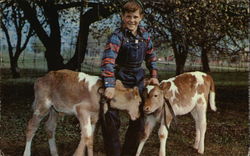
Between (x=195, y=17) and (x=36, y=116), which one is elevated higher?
(x=195, y=17)

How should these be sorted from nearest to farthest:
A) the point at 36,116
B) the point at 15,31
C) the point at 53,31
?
1. the point at 36,116
2. the point at 53,31
3. the point at 15,31

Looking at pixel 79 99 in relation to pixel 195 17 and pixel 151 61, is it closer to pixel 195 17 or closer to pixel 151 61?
pixel 151 61

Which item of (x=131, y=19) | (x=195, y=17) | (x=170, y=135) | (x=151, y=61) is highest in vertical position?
(x=195, y=17)

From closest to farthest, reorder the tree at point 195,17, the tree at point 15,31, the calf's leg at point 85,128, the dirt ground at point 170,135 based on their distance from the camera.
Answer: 1. the calf's leg at point 85,128
2. the dirt ground at point 170,135
3. the tree at point 195,17
4. the tree at point 15,31

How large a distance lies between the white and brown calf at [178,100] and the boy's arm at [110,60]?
25.6 inches

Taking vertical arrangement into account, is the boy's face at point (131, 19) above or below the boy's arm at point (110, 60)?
above

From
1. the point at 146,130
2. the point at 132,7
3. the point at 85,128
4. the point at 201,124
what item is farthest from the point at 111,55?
the point at 201,124

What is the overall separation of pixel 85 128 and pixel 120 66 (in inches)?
36.0

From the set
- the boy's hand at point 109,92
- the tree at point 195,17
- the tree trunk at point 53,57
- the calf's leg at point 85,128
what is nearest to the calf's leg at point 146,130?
the calf's leg at point 85,128

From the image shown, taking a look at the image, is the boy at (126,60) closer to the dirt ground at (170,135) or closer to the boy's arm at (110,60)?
the boy's arm at (110,60)

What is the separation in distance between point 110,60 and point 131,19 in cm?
58

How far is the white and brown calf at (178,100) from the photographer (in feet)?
16.2

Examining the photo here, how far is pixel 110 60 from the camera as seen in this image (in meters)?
4.49

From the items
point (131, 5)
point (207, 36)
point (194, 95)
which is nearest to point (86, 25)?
point (207, 36)
